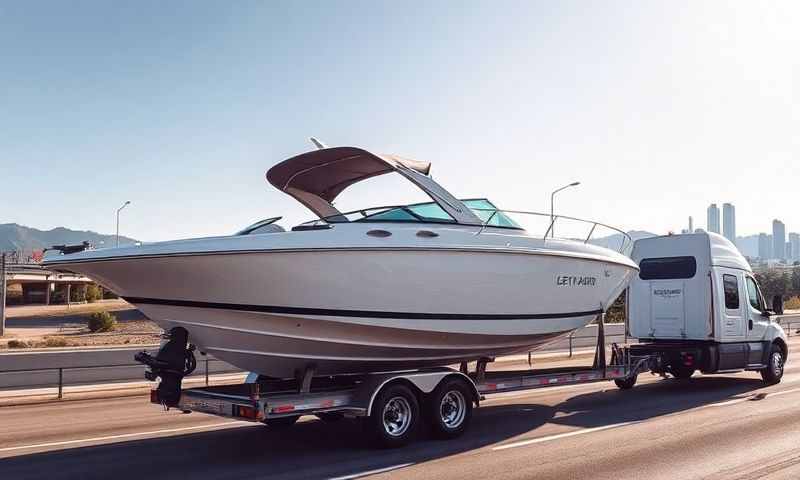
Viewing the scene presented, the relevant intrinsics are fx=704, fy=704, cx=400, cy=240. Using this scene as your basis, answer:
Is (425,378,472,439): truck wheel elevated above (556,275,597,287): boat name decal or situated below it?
below

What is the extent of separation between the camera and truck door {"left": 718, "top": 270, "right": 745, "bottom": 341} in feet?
42.1

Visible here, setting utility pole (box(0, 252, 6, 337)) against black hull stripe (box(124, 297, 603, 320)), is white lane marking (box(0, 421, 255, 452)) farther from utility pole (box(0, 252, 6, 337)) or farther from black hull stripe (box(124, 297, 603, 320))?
utility pole (box(0, 252, 6, 337))

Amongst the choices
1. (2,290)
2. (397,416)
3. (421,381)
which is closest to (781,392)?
(421,381)

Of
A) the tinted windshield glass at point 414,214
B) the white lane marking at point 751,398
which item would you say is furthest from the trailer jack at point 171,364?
the white lane marking at point 751,398

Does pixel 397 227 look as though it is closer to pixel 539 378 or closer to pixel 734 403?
pixel 539 378

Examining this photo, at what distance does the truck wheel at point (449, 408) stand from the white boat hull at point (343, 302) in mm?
540

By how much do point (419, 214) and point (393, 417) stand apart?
8.23 feet

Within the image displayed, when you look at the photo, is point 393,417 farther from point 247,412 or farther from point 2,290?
point 2,290

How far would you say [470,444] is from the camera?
8352 millimetres

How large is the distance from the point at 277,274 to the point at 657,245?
8605mm

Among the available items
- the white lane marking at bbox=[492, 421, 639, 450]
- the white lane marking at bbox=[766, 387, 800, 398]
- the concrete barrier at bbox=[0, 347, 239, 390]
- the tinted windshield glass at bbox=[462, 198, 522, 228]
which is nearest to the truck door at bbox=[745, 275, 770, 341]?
the white lane marking at bbox=[766, 387, 800, 398]

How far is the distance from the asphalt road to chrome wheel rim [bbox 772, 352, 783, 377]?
6.11ft

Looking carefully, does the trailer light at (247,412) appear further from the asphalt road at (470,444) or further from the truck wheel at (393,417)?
the truck wheel at (393,417)

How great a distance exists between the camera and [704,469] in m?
6.93
